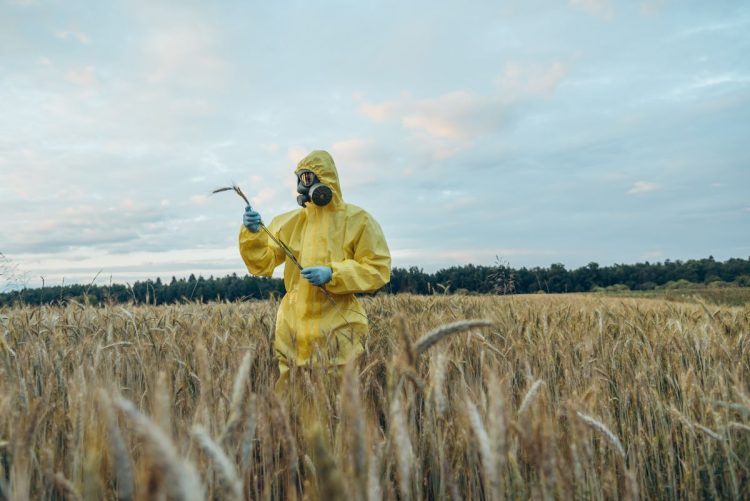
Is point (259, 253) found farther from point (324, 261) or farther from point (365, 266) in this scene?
point (365, 266)

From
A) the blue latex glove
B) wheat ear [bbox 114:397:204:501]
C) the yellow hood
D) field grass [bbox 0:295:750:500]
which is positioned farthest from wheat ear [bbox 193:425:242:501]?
the yellow hood

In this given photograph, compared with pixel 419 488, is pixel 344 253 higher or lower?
higher

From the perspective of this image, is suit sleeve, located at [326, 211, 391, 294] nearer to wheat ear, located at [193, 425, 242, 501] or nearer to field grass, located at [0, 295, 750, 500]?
field grass, located at [0, 295, 750, 500]

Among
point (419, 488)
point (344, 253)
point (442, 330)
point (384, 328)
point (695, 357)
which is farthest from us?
point (384, 328)

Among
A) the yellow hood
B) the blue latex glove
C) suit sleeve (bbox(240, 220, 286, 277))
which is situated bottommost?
the blue latex glove

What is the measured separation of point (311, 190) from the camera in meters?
3.22

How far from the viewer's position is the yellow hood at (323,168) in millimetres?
3322

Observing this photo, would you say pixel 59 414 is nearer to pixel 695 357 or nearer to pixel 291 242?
pixel 291 242

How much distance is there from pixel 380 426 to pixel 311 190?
168 cm

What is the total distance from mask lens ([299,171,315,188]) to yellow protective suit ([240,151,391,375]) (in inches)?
1.5

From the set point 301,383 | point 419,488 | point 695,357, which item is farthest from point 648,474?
point 301,383

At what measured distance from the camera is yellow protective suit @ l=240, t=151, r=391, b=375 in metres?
3.08

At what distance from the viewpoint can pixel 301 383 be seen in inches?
86.0

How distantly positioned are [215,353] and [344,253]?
118cm
